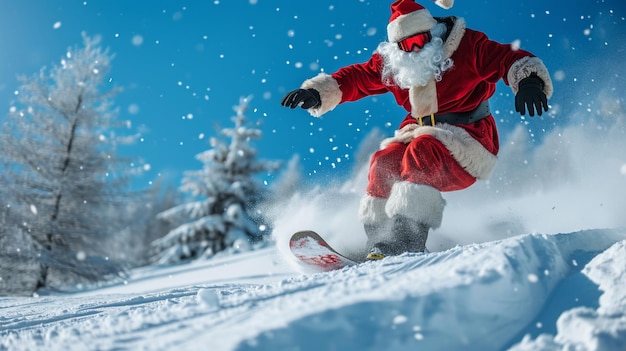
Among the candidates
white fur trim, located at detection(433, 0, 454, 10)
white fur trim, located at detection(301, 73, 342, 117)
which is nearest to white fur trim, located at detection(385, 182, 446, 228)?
white fur trim, located at detection(301, 73, 342, 117)

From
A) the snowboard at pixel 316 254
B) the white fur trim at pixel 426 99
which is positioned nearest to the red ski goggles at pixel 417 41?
the white fur trim at pixel 426 99

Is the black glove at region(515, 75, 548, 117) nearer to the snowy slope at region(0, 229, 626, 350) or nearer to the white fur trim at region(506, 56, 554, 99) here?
the white fur trim at region(506, 56, 554, 99)

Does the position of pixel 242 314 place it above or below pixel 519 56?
below

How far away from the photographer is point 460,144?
3031 mm

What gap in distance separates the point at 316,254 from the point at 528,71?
169 centimetres

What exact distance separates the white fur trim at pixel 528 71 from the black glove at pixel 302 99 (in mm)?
1311

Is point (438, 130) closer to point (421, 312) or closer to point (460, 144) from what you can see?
point (460, 144)

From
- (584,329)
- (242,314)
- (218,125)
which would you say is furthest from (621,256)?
(218,125)

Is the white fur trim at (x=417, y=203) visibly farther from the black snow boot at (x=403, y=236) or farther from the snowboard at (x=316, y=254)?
the snowboard at (x=316, y=254)

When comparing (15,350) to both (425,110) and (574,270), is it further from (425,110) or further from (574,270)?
(425,110)

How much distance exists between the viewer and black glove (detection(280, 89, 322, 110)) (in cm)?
329

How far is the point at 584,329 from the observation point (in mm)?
1059

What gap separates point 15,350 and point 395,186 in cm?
212

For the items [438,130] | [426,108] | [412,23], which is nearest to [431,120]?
[426,108]
